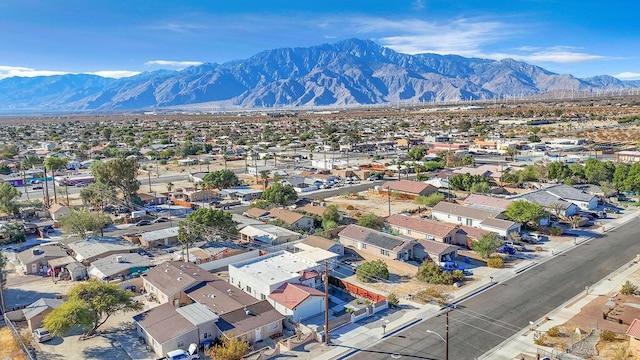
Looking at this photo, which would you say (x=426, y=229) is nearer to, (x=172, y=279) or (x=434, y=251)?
(x=434, y=251)

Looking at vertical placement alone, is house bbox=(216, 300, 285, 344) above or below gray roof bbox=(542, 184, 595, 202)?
below

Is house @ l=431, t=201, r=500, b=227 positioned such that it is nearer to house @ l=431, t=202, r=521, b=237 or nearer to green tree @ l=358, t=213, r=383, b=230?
house @ l=431, t=202, r=521, b=237

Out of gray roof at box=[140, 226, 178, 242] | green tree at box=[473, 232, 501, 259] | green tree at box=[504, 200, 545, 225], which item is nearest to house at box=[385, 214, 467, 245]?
green tree at box=[473, 232, 501, 259]

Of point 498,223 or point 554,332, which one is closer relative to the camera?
point 554,332

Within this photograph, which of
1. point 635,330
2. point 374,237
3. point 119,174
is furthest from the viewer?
point 119,174

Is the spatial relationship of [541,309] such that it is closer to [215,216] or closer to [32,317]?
[215,216]

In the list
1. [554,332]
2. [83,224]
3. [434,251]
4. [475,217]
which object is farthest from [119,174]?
[554,332]

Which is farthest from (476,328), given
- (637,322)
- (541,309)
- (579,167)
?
(579,167)
